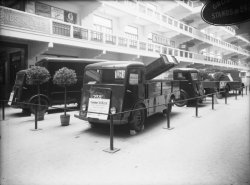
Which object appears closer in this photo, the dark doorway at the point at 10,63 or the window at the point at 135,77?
the window at the point at 135,77

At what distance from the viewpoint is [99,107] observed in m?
6.12

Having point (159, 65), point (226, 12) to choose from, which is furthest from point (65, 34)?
point (226, 12)

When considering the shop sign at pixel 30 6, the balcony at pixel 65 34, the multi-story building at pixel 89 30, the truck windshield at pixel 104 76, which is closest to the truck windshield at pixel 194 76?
the multi-story building at pixel 89 30

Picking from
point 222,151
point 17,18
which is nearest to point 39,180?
point 222,151

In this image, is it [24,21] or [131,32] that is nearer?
[24,21]

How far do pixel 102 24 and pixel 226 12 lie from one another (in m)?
16.0

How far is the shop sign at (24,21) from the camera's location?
9.71 metres

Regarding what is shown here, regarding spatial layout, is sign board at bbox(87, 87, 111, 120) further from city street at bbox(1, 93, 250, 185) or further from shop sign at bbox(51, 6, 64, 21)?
shop sign at bbox(51, 6, 64, 21)

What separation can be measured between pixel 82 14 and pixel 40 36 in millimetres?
5299

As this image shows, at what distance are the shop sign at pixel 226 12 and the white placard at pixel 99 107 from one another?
367 cm

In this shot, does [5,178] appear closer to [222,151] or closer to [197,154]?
[197,154]

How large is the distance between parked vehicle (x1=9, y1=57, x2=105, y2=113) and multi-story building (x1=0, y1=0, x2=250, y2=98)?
2.04m

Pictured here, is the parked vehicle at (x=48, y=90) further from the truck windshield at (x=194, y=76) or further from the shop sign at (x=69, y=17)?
the truck windshield at (x=194, y=76)

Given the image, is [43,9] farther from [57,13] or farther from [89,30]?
[89,30]
